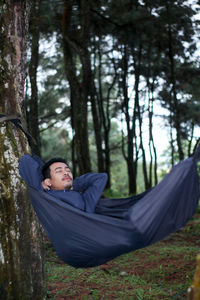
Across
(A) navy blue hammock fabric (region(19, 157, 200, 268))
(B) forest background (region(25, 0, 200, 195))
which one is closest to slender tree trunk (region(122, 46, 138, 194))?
(B) forest background (region(25, 0, 200, 195))

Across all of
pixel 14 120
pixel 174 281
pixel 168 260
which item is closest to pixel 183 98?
pixel 168 260

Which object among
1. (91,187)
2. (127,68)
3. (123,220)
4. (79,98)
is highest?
(127,68)

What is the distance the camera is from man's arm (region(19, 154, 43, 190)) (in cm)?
216

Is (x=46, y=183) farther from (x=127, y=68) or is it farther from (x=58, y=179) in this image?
(x=127, y=68)

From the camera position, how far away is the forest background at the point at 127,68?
22.0ft

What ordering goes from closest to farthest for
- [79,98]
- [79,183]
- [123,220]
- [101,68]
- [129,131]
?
1. [123,220]
2. [79,183]
3. [79,98]
4. [129,131]
5. [101,68]

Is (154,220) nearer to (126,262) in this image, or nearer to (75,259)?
(75,259)

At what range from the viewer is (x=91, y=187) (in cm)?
234

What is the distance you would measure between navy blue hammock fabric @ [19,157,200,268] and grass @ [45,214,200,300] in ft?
2.50

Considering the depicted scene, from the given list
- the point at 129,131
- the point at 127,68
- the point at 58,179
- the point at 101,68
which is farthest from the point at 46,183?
the point at 101,68

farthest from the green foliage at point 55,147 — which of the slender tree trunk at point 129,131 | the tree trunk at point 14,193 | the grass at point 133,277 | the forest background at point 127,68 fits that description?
the tree trunk at point 14,193

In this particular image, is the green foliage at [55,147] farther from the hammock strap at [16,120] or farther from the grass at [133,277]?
the hammock strap at [16,120]

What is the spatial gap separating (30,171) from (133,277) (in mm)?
1646

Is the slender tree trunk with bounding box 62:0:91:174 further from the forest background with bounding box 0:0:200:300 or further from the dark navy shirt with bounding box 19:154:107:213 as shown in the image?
the dark navy shirt with bounding box 19:154:107:213
